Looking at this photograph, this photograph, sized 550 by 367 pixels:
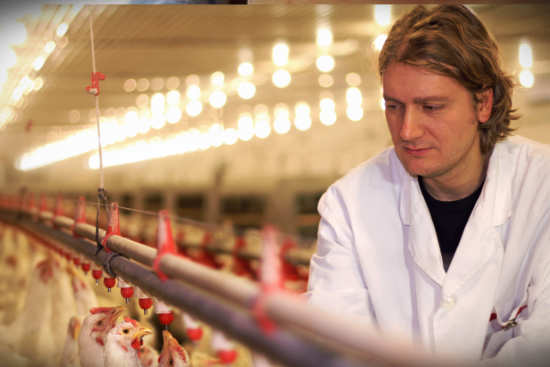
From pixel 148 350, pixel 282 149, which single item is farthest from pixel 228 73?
pixel 148 350

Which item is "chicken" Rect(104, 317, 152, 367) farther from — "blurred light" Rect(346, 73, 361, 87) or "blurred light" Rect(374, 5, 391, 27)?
"blurred light" Rect(374, 5, 391, 27)

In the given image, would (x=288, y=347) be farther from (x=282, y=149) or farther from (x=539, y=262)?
(x=282, y=149)

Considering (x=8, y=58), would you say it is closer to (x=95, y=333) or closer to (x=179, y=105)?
(x=179, y=105)

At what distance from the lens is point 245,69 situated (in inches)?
54.1

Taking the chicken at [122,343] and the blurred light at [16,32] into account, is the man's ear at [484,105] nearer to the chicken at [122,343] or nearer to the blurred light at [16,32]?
the chicken at [122,343]

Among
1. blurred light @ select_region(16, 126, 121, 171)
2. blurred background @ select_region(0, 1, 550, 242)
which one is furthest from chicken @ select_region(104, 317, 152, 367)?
blurred light @ select_region(16, 126, 121, 171)

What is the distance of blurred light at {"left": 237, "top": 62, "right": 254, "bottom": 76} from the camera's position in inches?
53.8

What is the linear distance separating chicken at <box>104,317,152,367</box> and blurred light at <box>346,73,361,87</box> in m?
0.95

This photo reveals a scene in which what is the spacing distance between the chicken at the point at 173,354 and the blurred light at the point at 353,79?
922 mm

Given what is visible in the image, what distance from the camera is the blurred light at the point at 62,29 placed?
118 centimetres

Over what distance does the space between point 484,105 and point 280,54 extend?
0.56 meters

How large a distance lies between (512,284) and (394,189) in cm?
31

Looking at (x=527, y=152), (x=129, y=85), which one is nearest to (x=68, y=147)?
(x=129, y=85)

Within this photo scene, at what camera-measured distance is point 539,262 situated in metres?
1.06
